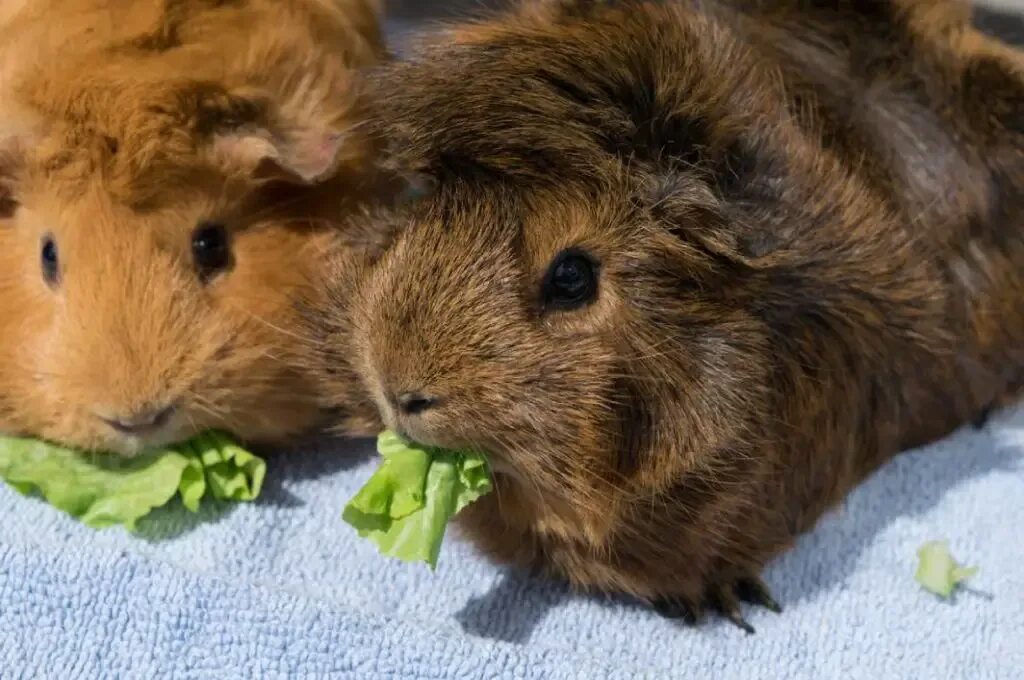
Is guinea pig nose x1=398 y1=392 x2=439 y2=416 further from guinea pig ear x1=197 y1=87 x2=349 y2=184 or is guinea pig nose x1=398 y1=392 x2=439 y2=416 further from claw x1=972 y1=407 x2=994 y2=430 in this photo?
claw x1=972 y1=407 x2=994 y2=430

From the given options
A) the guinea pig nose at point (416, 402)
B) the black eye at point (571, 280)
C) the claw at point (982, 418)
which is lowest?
the claw at point (982, 418)

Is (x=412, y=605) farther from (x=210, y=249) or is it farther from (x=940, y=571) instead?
(x=940, y=571)


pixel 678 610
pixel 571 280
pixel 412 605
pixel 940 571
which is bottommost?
pixel 412 605

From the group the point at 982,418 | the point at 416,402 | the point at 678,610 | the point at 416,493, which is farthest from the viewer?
the point at 982,418

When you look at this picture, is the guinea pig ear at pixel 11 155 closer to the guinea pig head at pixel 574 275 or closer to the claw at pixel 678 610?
the guinea pig head at pixel 574 275

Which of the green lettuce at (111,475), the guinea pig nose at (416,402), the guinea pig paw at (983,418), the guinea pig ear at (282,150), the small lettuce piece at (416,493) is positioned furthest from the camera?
the guinea pig paw at (983,418)

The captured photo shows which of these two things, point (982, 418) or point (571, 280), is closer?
point (571, 280)

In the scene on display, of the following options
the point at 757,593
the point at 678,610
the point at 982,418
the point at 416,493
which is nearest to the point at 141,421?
the point at 416,493

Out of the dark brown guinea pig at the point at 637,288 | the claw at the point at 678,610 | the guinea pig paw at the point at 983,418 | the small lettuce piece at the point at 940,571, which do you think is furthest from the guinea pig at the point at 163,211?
the guinea pig paw at the point at 983,418
